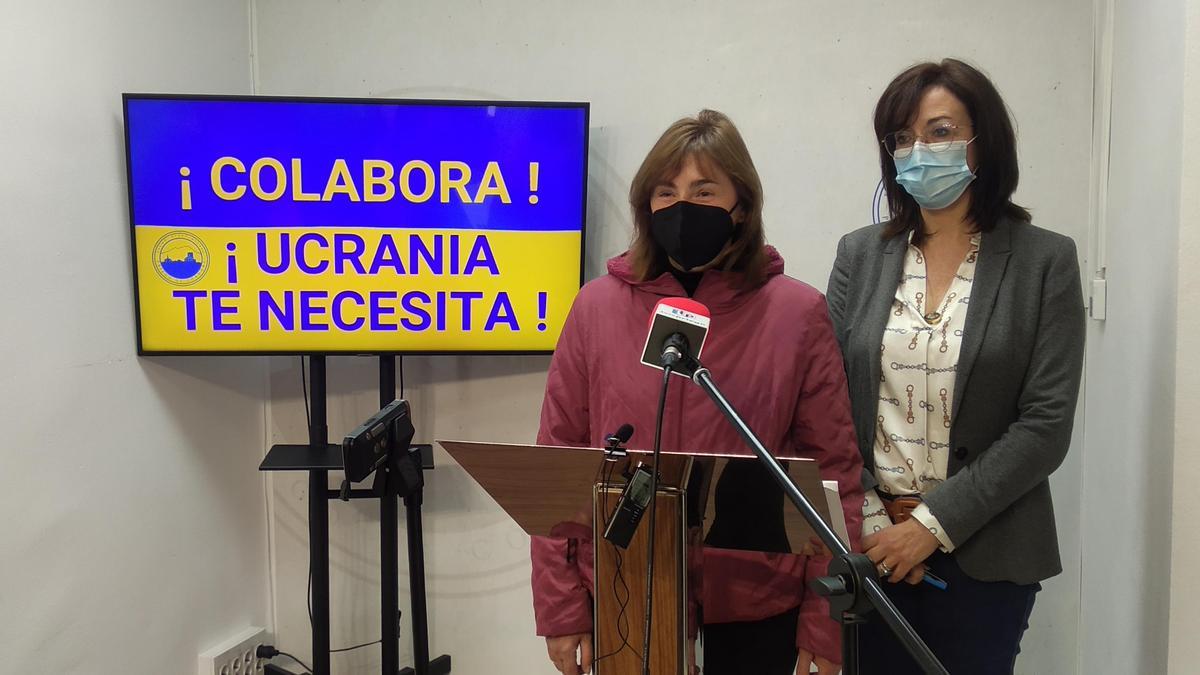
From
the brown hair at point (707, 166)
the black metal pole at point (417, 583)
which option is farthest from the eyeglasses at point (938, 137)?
the black metal pole at point (417, 583)

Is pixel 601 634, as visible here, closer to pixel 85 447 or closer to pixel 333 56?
pixel 85 447

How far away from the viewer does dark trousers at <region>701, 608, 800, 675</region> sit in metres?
1.65

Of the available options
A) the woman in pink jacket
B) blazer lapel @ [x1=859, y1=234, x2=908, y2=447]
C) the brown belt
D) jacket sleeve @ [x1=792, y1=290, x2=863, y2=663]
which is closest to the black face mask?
the woman in pink jacket

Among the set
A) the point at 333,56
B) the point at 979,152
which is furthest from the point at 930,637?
the point at 333,56

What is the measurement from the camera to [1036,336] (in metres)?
1.64

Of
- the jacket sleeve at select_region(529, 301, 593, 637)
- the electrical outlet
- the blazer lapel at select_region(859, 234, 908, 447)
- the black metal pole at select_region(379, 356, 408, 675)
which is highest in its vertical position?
the blazer lapel at select_region(859, 234, 908, 447)

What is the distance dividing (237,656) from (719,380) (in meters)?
2.04

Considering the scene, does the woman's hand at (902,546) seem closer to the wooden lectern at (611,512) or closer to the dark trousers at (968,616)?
the dark trousers at (968,616)

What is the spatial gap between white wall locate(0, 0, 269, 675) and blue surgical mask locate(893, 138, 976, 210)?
192cm

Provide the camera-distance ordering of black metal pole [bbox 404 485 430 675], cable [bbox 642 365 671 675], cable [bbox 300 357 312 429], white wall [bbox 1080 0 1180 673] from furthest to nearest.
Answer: cable [bbox 300 357 312 429] < black metal pole [bbox 404 485 430 675] < white wall [bbox 1080 0 1180 673] < cable [bbox 642 365 671 675]

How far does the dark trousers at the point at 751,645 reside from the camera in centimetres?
165

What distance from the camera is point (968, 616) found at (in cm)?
169

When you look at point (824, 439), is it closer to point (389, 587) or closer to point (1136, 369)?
point (1136, 369)

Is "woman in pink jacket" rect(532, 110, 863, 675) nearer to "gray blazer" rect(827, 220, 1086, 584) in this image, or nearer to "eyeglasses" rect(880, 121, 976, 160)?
"gray blazer" rect(827, 220, 1086, 584)
